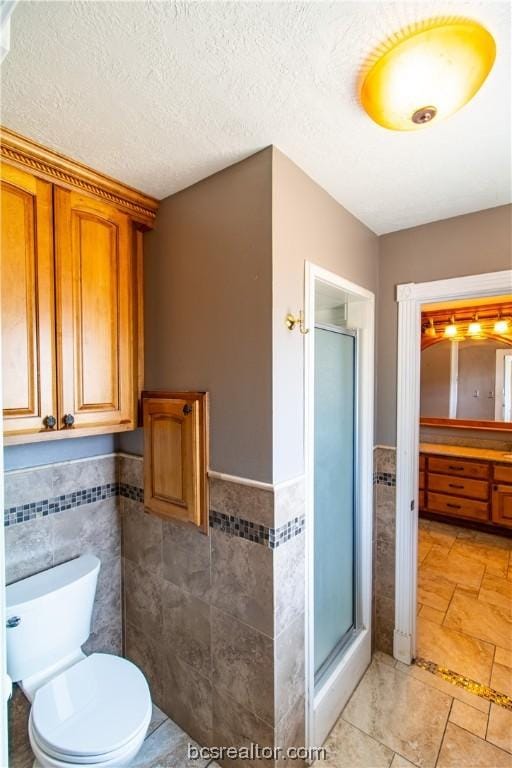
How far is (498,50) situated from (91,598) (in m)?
2.34

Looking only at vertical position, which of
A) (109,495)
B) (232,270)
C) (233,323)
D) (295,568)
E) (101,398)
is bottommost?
(295,568)

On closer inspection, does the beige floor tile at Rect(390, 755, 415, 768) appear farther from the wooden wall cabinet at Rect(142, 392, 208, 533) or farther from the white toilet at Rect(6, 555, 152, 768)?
the wooden wall cabinet at Rect(142, 392, 208, 533)

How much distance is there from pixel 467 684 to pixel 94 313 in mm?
2609

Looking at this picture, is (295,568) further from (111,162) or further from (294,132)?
(111,162)

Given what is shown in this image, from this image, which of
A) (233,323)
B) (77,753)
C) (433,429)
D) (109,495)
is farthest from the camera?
(433,429)

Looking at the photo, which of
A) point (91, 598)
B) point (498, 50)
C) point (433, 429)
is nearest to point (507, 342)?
point (433, 429)

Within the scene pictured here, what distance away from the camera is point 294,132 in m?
1.17

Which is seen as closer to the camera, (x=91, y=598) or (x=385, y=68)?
(x=385, y=68)

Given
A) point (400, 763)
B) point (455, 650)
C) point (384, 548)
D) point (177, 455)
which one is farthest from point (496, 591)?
point (177, 455)

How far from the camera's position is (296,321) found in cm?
133

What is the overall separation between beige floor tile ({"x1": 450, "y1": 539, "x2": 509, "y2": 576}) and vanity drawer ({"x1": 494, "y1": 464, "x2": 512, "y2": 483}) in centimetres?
63

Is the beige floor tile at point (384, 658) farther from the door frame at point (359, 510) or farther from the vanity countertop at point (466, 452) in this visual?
the vanity countertop at point (466, 452)

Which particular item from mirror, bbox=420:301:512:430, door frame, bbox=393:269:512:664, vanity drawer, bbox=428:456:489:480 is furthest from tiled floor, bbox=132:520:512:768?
mirror, bbox=420:301:512:430

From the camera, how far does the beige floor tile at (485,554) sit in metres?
2.91
